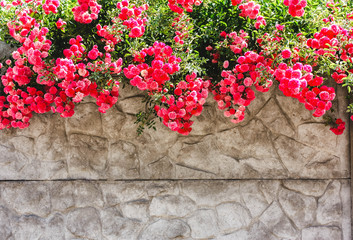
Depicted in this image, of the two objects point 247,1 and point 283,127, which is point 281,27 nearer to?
point 247,1

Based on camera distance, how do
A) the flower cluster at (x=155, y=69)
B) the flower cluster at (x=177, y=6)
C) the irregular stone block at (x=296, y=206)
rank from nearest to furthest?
1. the flower cluster at (x=155, y=69)
2. the flower cluster at (x=177, y=6)
3. the irregular stone block at (x=296, y=206)

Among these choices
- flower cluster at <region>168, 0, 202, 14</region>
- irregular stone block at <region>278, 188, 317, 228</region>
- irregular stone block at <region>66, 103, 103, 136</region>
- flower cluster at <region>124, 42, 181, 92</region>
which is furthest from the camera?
irregular stone block at <region>278, 188, 317, 228</region>

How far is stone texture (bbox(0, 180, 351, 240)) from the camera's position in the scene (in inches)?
98.1

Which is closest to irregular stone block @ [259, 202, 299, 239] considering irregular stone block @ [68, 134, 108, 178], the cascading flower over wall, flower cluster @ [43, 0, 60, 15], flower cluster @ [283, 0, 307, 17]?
the cascading flower over wall

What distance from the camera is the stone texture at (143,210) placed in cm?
249

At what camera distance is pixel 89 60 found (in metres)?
2.17

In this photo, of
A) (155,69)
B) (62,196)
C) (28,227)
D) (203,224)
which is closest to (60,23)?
(155,69)

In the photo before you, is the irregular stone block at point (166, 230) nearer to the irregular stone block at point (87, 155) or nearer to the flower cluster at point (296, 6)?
the irregular stone block at point (87, 155)

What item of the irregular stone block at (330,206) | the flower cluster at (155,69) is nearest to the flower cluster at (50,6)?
the flower cluster at (155,69)

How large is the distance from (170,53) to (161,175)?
38.9 inches

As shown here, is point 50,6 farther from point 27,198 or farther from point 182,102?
point 27,198

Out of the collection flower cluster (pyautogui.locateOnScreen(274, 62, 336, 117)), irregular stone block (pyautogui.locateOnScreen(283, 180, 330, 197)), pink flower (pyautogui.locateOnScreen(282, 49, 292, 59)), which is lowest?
irregular stone block (pyautogui.locateOnScreen(283, 180, 330, 197))

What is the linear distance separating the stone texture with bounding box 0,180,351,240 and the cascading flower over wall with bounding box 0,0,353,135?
0.54 m

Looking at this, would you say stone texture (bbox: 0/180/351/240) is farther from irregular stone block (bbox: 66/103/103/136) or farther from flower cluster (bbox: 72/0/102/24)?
flower cluster (bbox: 72/0/102/24)
